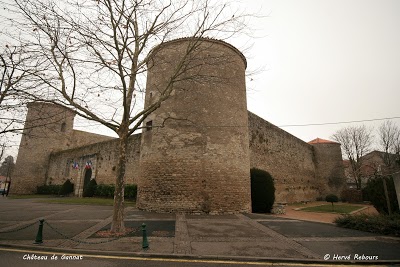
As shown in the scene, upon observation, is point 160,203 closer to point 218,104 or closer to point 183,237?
point 183,237

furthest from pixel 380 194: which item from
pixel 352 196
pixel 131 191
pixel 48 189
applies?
pixel 48 189

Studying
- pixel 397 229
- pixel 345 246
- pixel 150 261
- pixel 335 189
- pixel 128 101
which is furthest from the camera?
pixel 335 189

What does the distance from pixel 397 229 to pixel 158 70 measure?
12.5m

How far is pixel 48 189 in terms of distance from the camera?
94.9ft

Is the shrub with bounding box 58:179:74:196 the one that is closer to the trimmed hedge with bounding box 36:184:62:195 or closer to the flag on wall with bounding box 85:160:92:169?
the trimmed hedge with bounding box 36:184:62:195

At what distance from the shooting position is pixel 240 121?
43.8 ft

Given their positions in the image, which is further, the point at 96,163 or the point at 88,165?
the point at 88,165

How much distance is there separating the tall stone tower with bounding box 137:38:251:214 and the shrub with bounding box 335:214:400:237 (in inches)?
189

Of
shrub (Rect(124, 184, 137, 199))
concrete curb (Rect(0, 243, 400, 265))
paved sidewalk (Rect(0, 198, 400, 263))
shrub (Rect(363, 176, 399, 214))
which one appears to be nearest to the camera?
concrete curb (Rect(0, 243, 400, 265))

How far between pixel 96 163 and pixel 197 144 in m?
16.0

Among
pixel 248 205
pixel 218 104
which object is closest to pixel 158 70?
pixel 218 104

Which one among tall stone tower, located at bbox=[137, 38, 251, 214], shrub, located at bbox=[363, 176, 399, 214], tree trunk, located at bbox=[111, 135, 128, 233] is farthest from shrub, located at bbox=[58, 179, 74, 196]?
shrub, located at bbox=[363, 176, 399, 214]

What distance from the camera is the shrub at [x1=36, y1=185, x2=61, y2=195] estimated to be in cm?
2795

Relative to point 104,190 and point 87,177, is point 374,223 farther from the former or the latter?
point 87,177
